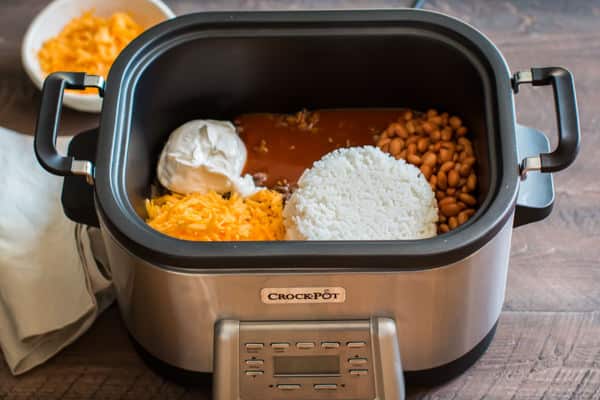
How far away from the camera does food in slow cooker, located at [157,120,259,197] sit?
3.54ft

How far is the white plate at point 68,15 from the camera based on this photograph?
1.34 m

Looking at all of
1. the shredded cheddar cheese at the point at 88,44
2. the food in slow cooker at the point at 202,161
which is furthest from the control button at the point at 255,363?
the shredded cheddar cheese at the point at 88,44

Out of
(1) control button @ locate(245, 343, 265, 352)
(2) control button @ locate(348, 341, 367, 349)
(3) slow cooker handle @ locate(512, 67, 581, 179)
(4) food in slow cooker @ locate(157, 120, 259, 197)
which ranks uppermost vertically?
(3) slow cooker handle @ locate(512, 67, 581, 179)

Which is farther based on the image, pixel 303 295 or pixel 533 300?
pixel 533 300

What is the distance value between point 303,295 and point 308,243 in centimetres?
7

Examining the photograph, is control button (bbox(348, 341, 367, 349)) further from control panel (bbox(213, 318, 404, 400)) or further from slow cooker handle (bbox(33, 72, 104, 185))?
slow cooker handle (bbox(33, 72, 104, 185))

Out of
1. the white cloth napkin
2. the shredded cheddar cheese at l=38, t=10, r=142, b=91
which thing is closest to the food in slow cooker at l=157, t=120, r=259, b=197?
the white cloth napkin

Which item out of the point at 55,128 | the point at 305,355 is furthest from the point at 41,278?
the point at 305,355

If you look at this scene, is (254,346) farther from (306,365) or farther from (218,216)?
(218,216)

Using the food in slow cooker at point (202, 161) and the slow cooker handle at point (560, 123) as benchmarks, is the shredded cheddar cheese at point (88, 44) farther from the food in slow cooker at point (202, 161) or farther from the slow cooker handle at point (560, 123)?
the slow cooker handle at point (560, 123)

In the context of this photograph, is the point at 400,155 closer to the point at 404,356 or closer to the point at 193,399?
the point at 404,356

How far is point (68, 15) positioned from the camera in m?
1.39

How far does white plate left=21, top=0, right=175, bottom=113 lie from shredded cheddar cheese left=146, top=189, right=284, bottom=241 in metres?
0.42

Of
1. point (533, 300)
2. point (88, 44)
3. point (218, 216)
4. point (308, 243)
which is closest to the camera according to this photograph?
point (308, 243)
